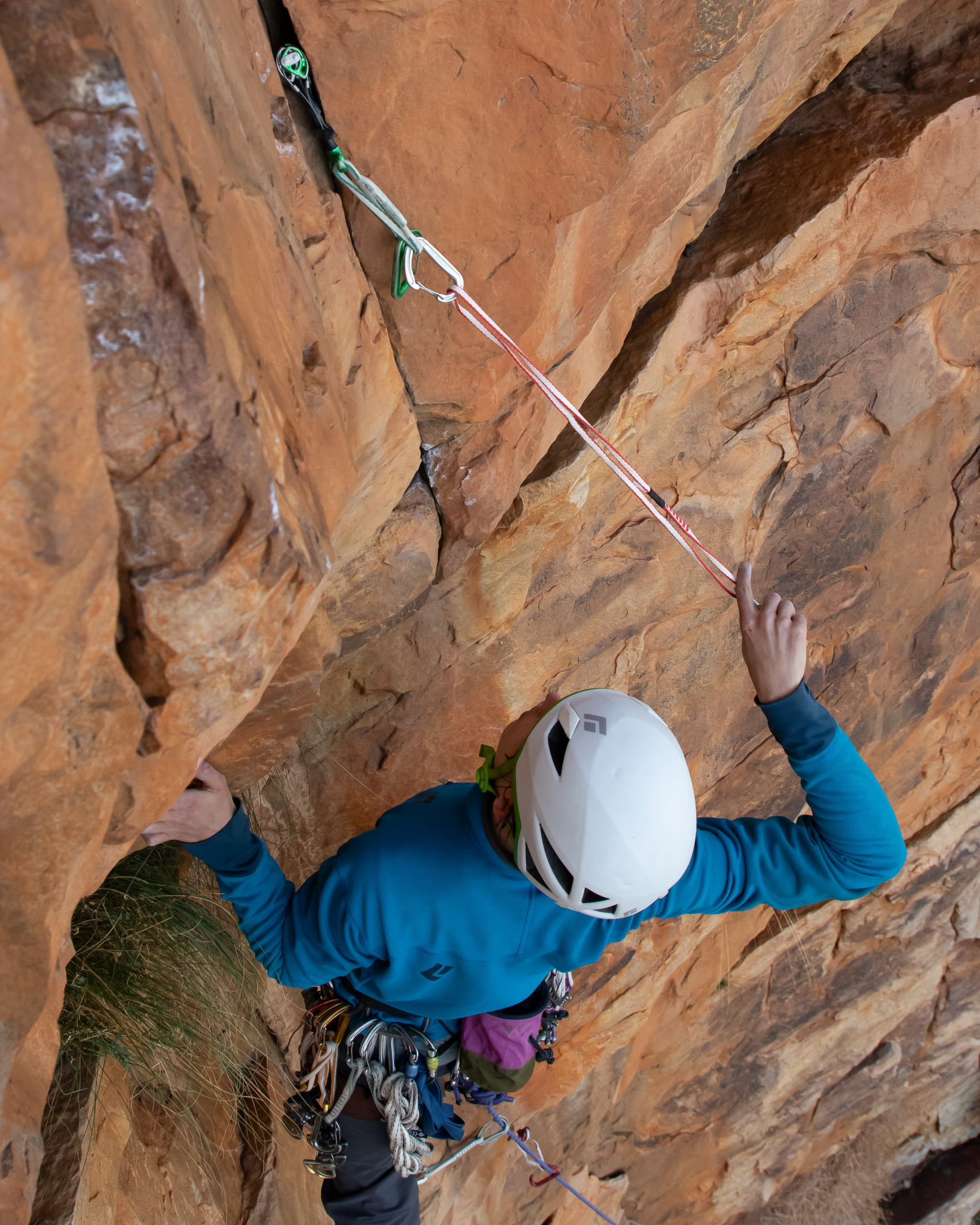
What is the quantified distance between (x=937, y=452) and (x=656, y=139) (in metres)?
2.17

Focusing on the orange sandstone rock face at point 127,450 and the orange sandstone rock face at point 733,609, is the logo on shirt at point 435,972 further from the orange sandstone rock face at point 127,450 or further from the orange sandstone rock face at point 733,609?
the orange sandstone rock face at point 127,450

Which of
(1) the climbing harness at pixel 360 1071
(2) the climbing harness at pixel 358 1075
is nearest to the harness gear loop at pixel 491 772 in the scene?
(1) the climbing harness at pixel 360 1071

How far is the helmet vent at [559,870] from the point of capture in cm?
181

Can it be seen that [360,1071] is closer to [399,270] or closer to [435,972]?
[435,972]

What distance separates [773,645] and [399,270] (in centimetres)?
118

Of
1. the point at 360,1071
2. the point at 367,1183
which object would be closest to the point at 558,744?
the point at 360,1071

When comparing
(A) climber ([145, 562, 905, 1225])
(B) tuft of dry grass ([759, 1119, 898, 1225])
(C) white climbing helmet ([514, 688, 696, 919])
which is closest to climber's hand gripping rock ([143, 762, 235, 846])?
(A) climber ([145, 562, 905, 1225])

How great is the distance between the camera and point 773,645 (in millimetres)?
2016

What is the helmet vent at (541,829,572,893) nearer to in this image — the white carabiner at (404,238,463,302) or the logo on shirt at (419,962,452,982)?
the logo on shirt at (419,962,452,982)

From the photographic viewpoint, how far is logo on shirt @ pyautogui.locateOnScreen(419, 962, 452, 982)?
2068 millimetres

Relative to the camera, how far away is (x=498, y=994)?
2.17 meters

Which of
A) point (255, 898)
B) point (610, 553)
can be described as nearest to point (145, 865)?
point (255, 898)

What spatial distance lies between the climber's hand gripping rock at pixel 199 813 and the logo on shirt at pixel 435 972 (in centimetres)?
65

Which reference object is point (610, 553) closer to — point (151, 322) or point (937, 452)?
point (937, 452)
